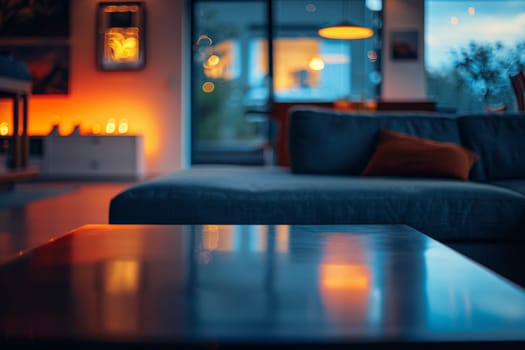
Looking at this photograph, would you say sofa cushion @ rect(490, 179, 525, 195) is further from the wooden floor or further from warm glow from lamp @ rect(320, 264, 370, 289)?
the wooden floor

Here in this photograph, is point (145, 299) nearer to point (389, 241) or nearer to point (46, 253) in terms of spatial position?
point (46, 253)

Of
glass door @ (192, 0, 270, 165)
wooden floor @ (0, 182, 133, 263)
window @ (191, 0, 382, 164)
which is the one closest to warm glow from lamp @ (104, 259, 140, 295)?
wooden floor @ (0, 182, 133, 263)

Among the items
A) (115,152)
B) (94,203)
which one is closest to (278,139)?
(94,203)

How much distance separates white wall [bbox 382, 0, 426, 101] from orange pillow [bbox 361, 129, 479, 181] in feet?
17.6

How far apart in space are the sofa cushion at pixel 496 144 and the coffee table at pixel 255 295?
5.68 feet

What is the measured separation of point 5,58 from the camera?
4914mm

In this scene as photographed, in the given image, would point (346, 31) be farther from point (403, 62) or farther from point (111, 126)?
point (111, 126)

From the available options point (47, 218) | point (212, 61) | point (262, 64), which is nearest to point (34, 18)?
point (212, 61)

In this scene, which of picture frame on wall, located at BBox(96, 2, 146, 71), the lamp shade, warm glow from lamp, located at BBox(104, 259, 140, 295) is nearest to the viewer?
warm glow from lamp, located at BBox(104, 259, 140, 295)

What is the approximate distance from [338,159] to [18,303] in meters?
2.11

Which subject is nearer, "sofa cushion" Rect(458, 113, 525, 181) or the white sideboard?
"sofa cushion" Rect(458, 113, 525, 181)

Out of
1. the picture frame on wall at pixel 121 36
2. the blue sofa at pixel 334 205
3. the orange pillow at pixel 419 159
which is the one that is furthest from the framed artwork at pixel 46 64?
the blue sofa at pixel 334 205

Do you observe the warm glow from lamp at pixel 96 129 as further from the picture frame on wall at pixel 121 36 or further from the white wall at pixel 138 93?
the picture frame on wall at pixel 121 36

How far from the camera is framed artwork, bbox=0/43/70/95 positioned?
7566 millimetres
